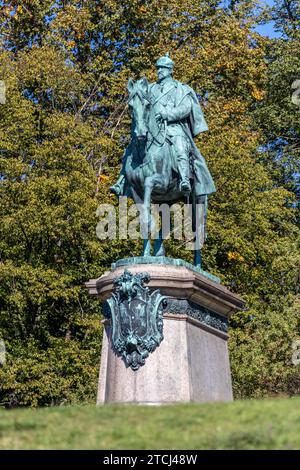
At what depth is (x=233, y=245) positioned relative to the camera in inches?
1341

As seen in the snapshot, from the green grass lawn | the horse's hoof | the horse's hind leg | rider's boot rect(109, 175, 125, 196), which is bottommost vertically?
the green grass lawn

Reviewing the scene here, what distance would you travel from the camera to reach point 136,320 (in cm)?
1745

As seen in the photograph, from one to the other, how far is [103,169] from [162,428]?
79.8ft

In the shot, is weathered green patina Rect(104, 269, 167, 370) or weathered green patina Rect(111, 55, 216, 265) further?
weathered green patina Rect(111, 55, 216, 265)

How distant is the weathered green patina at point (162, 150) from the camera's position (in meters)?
18.2

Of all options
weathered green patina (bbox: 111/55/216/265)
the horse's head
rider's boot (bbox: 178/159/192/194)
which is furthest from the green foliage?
the horse's head

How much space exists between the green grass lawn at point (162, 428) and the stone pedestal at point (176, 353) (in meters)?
3.61

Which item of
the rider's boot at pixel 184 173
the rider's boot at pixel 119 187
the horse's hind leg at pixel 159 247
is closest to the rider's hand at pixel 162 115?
the rider's boot at pixel 184 173

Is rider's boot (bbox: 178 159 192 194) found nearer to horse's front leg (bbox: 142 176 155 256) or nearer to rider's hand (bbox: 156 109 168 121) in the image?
horse's front leg (bbox: 142 176 155 256)

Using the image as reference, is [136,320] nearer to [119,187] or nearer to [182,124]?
[119,187]

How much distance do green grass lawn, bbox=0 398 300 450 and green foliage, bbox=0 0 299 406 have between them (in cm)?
1656

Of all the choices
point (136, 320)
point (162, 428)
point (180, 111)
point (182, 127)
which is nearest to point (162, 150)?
point (182, 127)

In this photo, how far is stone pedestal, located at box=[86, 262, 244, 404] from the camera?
56.3ft

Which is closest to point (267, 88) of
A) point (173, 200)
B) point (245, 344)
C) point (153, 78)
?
point (153, 78)
